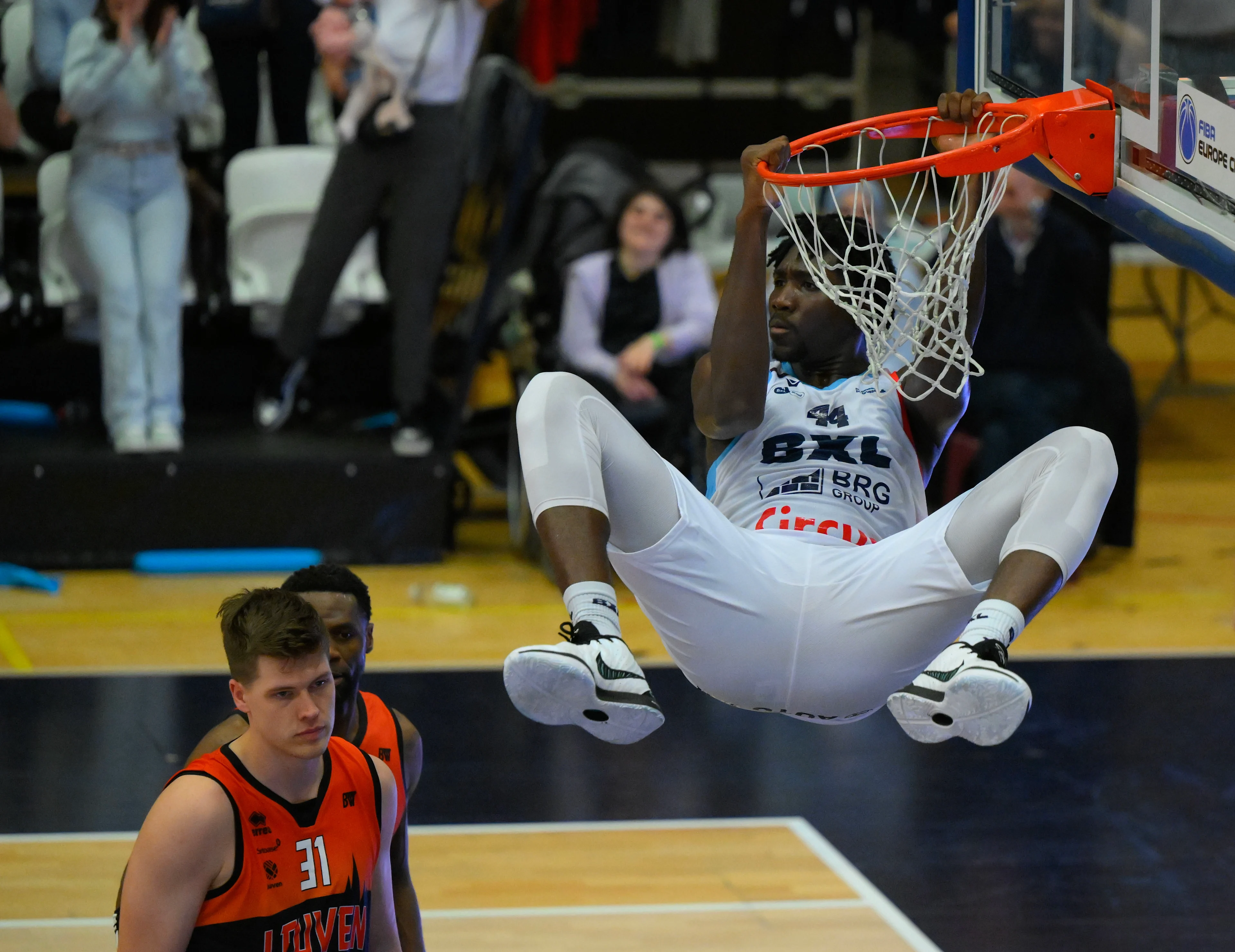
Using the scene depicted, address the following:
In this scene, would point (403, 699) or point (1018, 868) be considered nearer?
point (1018, 868)

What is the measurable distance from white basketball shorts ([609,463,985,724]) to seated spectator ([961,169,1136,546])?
5078mm

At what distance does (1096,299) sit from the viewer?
955 centimetres

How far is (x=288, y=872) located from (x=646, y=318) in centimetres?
569

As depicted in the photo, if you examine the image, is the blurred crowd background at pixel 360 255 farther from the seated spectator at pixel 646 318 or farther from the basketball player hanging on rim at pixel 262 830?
the basketball player hanging on rim at pixel 262 830

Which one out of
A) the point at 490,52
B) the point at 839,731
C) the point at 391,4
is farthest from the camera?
the point at 490,52

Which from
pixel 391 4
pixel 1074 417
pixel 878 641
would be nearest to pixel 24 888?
pixel 878 641

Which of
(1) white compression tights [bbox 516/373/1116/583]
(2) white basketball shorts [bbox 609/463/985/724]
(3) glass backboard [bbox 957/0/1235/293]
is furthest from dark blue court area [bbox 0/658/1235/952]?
(3) glass backboard [bbox 957/0/1235/293]

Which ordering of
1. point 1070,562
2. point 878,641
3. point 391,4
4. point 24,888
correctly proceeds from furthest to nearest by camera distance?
point 391,4, point 24,888, point 878,641, point 1070,562

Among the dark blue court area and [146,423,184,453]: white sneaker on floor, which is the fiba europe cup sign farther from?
[146,423,184,453]: white sneaker on floor

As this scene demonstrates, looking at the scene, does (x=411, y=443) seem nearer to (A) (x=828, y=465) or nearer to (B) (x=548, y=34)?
(B) (x=548, y=34)

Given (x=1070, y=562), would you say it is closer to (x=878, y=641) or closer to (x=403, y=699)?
(x=878, y=641)

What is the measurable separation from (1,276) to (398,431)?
2.36 meters

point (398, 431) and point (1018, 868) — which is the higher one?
point (398, 431)

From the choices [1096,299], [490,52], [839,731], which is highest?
[490,52]
